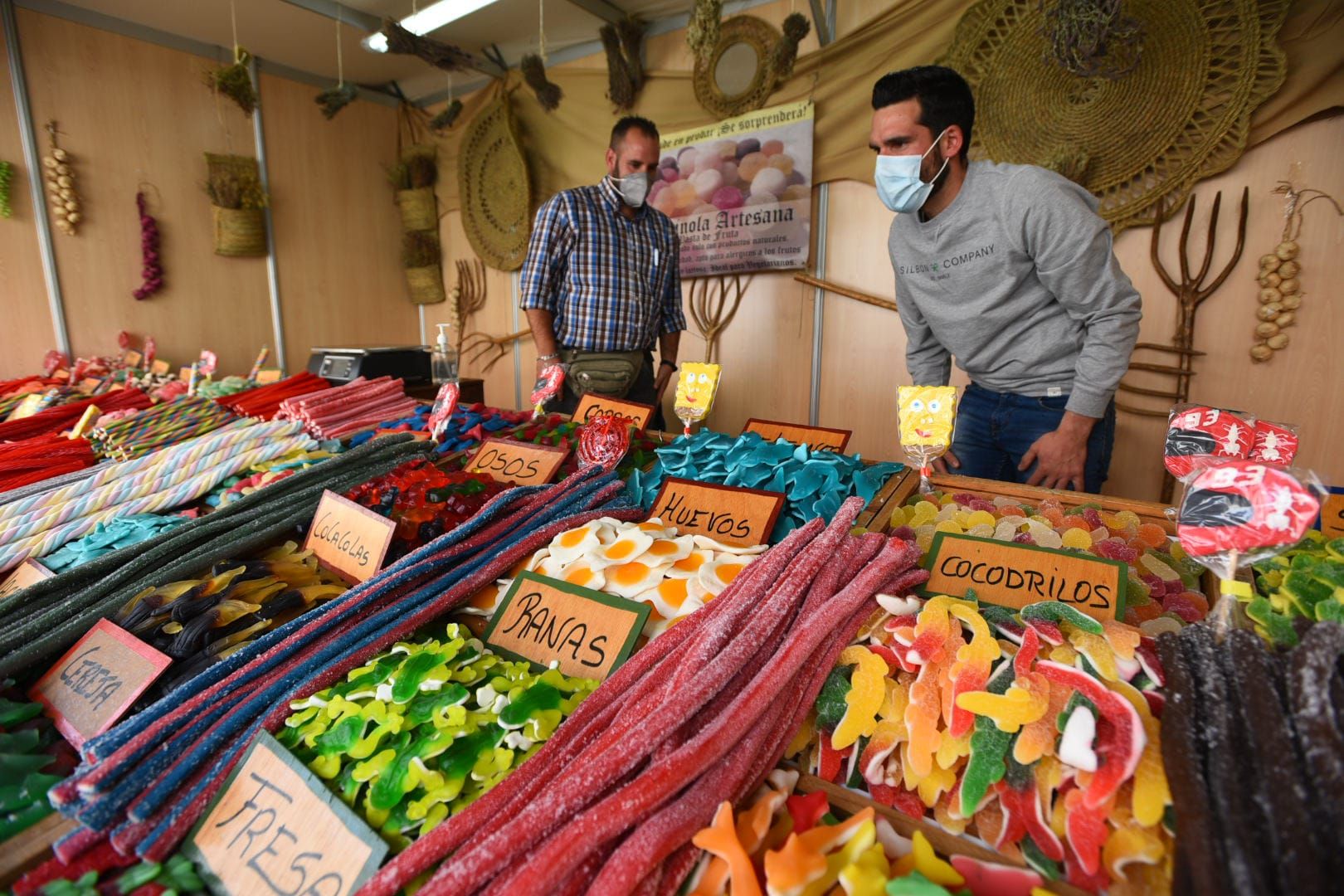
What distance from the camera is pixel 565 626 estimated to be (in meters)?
0.79

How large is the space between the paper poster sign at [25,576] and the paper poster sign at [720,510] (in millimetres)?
1054

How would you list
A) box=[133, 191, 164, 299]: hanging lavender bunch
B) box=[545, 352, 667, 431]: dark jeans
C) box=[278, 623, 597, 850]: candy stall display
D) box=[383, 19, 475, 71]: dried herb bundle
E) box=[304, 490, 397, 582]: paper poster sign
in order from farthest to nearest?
box=[133, 191, 164, 299]: hanging lavender bunch
box=[383, 19, 475, 71]: dried herb bundle
box=[545, 352, 667, 431]: dark jeans
box=[304, 490, 397, 582]: paper poster sign
box=[278, 623, 597, 850]: candy stall display

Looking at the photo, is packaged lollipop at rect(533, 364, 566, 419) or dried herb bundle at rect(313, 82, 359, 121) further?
dried herb bundle at rect(313, 82, 359, 121)

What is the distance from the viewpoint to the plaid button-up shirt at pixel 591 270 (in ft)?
Result: 7.80

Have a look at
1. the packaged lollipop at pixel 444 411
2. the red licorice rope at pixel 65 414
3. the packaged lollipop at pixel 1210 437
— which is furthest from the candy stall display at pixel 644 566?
the red licorice rope at pixel 65 414

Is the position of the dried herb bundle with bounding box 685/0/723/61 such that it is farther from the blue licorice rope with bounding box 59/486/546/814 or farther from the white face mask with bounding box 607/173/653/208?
the blue licorice rope with bounding box 59/486/546/814

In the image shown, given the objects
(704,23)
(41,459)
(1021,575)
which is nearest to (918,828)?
(1021,575)

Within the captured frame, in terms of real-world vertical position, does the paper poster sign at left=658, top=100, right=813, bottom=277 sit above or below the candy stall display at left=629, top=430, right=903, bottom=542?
above

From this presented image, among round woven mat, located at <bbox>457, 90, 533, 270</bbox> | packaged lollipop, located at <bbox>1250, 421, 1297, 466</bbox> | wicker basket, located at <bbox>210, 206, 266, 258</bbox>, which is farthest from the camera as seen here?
round woven mat, located at <bbox>457, 90, 533, 270</bbox>

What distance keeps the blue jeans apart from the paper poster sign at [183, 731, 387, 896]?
4.68 feet

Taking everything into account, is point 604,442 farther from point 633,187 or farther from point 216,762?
point 633,187

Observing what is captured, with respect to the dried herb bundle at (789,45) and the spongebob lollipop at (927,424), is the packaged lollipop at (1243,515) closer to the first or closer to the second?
the spongebob lollipop at (927,424)

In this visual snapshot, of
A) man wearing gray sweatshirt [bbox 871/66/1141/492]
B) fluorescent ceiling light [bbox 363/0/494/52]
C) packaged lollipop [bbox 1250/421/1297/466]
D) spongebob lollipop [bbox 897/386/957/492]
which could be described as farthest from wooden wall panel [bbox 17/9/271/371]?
packaged lollipop [bbox 1250/421/1297/466]

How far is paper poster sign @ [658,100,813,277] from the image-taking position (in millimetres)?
3113
